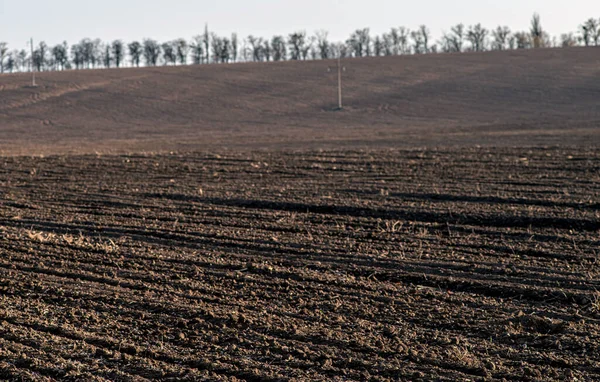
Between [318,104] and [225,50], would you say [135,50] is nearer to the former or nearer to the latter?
[225,50]

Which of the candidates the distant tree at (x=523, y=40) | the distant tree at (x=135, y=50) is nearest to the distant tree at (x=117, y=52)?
the distant tree at (x=135, y=50)

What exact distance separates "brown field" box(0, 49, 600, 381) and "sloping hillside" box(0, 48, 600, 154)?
13226 mm

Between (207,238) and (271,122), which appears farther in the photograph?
(271,122)

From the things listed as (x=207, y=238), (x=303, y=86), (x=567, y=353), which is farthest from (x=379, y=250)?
(x=303, y=86)

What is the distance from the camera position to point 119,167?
20844 mm

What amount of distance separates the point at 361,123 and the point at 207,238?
41642mm

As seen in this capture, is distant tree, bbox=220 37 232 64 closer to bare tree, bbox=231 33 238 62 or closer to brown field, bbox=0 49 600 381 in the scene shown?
bare tree, bbox=231 33 238 62

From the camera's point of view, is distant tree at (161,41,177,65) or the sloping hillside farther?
distant tree at (161,41,177,65)

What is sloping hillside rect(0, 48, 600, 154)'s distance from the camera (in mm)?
39281

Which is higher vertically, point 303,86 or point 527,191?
point 303,86

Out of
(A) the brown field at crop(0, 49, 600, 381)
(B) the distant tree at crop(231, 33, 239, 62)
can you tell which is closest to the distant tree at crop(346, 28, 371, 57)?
(B) the distant tree at crop(231, 33, 239, 62)

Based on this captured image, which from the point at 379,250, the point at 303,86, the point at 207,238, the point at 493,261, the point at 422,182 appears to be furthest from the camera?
the point at 303,86

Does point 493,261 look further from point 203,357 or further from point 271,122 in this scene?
point 271,122

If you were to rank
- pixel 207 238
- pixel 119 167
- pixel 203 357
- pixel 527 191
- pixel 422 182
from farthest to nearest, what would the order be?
pixel 119 167 < pixel 422 182 < pixel 527 191 < pixel 207 238 < pixel 203 357
